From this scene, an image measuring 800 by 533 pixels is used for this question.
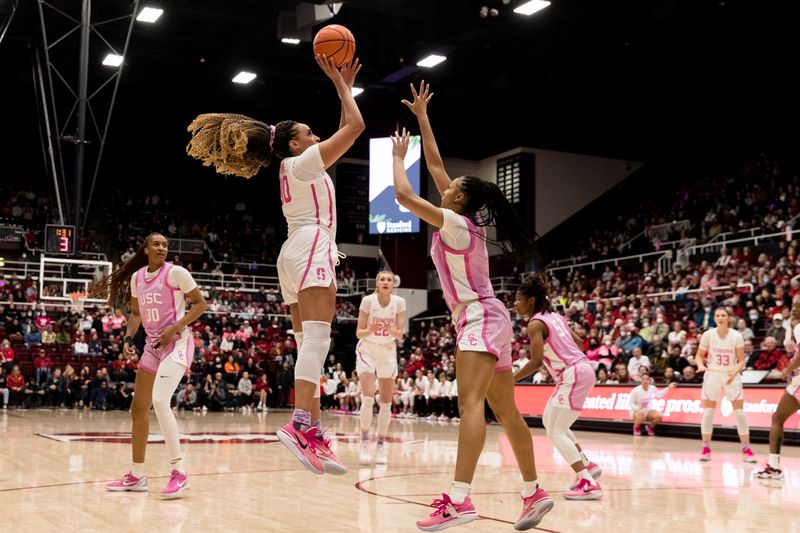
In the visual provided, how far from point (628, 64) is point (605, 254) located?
19.4 feet

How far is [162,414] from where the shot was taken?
6348 mm

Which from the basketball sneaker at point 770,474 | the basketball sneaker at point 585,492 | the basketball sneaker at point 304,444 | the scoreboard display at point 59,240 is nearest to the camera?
the basketball sneaker at point 304,444

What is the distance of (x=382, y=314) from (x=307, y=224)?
4599 millimetres

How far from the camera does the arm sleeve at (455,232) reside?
15.3 feet

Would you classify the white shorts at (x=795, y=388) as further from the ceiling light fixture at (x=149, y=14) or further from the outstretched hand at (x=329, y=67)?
the ceiling light fixture at (x=149, y=14)

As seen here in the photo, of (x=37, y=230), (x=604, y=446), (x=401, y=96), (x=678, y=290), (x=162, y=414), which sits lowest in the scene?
(x=604, y=446)

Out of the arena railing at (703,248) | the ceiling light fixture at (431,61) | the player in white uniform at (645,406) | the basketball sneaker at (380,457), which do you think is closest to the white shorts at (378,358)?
the basketball sneaker at (380,457)

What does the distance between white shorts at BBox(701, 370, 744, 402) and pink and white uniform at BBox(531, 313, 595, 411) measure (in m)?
4.04

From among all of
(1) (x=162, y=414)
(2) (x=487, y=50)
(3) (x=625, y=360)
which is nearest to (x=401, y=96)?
(2) (x=487, y=50)

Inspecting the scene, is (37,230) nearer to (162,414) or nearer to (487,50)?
(487,50)

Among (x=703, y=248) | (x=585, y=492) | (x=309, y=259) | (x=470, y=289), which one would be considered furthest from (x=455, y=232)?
(x=703, y=248)

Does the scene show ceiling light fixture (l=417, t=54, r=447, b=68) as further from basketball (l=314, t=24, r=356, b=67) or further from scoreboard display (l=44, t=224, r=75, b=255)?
basketball (l=314, t=24, r=356, b=67)

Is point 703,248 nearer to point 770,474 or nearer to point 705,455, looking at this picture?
point 705,455

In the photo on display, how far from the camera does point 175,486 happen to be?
6145 millimetres
